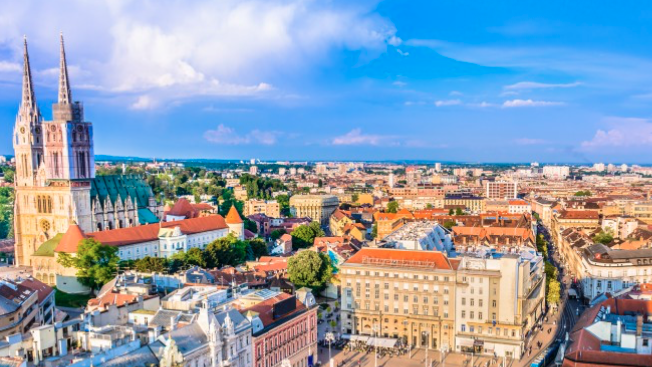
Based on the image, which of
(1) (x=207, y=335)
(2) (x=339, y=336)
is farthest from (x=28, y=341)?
(2) (x=339, y=336)

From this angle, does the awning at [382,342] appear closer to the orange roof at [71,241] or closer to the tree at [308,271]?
the tree at [308,271]

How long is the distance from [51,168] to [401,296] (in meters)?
70.9

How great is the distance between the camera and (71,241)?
86.8 m

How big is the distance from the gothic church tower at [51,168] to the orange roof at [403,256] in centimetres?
5642

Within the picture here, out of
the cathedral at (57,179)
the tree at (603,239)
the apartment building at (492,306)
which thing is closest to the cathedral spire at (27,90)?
the cathedral at (57,179)

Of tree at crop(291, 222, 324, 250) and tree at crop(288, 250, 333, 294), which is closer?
tree at crop(288, 250, 333, 294)

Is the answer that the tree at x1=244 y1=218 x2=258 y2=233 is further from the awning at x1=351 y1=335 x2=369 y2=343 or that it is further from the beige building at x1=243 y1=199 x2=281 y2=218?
the awning at x1=351 y1=335 x2=369 y2=343

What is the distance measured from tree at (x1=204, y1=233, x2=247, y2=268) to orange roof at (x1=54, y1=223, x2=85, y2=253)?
2049cm

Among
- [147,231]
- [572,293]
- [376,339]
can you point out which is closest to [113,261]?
[147,231]

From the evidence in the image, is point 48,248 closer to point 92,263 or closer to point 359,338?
point 92,263

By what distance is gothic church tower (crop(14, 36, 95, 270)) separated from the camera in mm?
104812

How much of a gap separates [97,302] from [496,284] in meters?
44.6

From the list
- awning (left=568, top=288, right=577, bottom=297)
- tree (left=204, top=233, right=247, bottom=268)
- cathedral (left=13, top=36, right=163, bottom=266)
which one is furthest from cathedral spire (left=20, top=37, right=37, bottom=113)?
awning (left=568, top=288, right=577, bottom=297)

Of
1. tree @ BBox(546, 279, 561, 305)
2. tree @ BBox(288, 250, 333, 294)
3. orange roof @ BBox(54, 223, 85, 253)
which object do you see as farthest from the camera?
tree @ BBox(288, 250, 333, 294)
